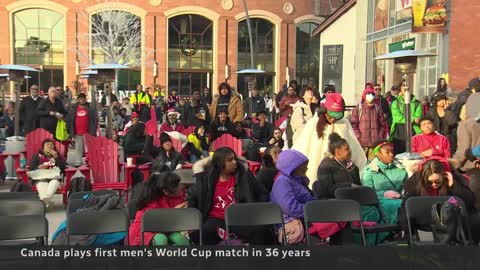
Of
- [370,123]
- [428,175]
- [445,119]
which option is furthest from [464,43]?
[428,175]

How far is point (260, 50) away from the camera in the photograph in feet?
168

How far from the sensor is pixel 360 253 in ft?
13.2

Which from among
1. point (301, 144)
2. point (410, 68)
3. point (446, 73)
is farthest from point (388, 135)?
point (446, 73)

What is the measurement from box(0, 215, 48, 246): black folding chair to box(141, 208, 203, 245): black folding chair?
89cm

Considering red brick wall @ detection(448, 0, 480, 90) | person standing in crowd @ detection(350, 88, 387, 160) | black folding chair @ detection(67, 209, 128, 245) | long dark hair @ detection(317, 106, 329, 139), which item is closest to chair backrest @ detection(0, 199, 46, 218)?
black folding chair @ detection(67, 209, 128, 245)

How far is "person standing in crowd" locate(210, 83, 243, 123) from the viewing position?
38.3 ft

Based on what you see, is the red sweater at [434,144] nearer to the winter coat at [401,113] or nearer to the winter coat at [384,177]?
the winter coat at [384,177]

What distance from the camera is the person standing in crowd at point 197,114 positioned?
464 inches

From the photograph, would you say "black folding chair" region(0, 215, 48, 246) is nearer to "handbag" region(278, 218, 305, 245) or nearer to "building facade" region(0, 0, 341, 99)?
"handbag" region(278, 218, 305, 245)

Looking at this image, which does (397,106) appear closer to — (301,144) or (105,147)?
(301,144)

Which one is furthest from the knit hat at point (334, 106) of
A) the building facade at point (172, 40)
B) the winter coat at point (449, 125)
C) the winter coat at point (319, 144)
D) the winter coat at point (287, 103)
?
the building facade at point (172, 40)

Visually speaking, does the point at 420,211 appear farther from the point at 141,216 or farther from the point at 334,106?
the point at 141,216

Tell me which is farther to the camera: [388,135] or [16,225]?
[388,135]

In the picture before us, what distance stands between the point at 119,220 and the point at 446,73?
13.0 meters
